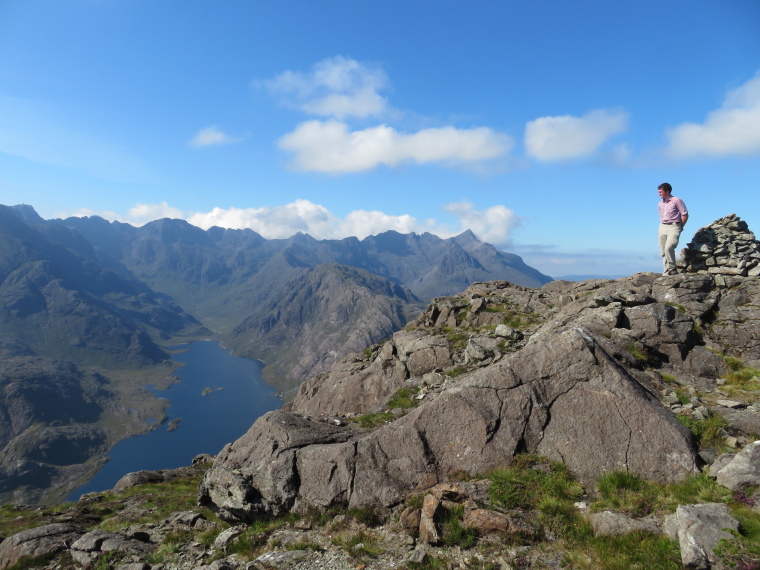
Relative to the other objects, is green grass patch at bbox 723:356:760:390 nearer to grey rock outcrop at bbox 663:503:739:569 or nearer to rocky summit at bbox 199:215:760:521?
rocky summit at bbox 199:215:760:521

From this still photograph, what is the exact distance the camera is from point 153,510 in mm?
24016

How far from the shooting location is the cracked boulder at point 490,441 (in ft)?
46.1

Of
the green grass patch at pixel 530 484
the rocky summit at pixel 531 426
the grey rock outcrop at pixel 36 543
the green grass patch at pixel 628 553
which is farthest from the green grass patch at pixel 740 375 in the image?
the grey rock outcrop at pixel 36 543

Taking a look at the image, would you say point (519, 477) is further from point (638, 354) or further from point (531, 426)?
point (638, 354)

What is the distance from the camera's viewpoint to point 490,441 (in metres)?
15.6

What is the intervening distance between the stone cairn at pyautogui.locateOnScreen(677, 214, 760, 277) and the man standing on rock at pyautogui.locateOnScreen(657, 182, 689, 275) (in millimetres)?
3823

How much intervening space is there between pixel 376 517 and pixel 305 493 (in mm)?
3591

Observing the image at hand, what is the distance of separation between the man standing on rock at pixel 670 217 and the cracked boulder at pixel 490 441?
1887cm

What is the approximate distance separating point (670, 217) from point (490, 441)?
25.3m

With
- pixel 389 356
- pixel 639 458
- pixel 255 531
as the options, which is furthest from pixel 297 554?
pixel 389 356

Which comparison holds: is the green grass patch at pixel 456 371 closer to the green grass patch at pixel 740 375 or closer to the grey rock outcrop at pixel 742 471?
the green grass patch at pixel 740 375

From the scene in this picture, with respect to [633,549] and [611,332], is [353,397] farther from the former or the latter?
[633,549]

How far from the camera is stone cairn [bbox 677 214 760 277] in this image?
30422 mm

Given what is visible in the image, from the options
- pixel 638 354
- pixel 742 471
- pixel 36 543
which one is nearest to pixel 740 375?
pixel 638 354
